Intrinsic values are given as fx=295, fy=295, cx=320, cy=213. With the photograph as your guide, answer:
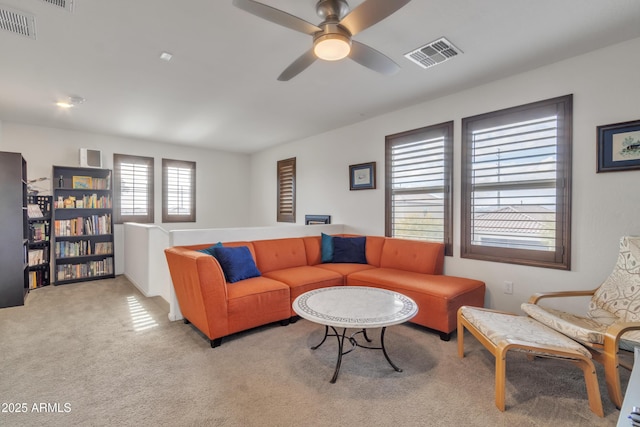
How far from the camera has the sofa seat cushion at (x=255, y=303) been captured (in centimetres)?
265

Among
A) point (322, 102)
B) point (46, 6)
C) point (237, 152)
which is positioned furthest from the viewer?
point (237, 152)

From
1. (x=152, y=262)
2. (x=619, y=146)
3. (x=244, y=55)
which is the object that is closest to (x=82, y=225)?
(x=152, y=262)

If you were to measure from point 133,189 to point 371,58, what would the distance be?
5127 millimetres

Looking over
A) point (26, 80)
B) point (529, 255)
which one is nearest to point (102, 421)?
point (26, 80)

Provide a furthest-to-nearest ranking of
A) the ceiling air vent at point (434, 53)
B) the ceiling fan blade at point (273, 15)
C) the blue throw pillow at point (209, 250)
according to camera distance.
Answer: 1. the blue throw pillow at point (209, 250)
2. the ceiling air vent at point (434, 53)
3. the ceiling fan blade at point (273, 15)

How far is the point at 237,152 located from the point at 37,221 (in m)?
3.66

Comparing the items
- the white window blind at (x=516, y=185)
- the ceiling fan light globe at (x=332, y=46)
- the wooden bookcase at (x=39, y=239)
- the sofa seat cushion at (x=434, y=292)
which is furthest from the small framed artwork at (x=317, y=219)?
the wooden bookcase at (x=39, y=239)

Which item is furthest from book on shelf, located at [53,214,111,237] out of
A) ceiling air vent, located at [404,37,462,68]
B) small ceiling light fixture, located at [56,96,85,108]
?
ceiling air vent, located at [404,37,462,68]

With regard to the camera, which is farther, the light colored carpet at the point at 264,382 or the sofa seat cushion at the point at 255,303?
the sofa seat cushion at the point at 255,303

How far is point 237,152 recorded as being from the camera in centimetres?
679

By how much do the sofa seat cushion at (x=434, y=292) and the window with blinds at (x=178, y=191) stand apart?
430 centimetres

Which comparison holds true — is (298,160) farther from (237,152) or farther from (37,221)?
(37,221)

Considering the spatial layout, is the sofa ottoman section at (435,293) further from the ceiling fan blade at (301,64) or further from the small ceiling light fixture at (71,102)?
the small ceiling light fixture at (71,102)

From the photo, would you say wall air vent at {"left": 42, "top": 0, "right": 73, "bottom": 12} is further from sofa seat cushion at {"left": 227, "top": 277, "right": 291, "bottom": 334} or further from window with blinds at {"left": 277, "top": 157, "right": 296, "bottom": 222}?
window with blinds at {"left": 277, "top": 157, "right": 296, "bottom": 222}
